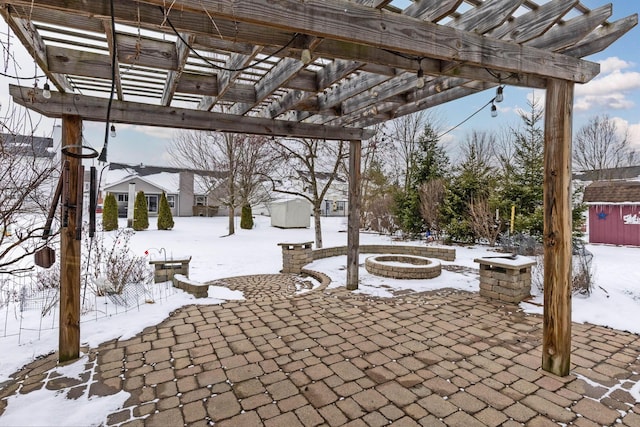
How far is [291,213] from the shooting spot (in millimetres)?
19453

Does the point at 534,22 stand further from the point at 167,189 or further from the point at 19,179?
the point at 167,189

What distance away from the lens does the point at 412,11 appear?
2184mm

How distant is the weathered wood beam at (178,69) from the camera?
2351mm

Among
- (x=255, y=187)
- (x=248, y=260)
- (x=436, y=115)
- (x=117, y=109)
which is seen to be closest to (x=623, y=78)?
(x=436, y=115)

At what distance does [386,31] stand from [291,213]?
17.6 m

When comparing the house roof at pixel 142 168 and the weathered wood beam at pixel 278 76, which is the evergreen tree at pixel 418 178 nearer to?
the weathered wood beam at pixel 278 76

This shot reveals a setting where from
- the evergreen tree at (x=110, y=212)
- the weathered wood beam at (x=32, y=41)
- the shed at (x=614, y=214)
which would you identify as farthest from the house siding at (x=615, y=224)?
the evergreen tree at (x=110, y=212)

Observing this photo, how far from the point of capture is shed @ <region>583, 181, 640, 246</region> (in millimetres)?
10414

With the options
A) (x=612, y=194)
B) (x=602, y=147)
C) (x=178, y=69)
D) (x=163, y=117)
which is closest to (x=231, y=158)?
(x=163, y=117)

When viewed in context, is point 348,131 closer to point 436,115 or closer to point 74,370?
point 74,370

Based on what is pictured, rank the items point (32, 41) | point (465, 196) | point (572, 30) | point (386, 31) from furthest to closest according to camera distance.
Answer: point (465, 196) → point (572, 30) → point (32, 41) → point (386, 31)

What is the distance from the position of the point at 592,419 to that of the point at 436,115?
1734 cm

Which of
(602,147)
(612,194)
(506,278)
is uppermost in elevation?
(602,147)

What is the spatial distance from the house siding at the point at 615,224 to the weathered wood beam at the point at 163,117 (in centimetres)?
1035
